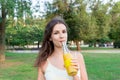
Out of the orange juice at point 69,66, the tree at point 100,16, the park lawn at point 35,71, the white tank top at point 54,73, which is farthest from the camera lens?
the tree at point 100,16

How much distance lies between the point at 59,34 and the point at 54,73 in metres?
0.25

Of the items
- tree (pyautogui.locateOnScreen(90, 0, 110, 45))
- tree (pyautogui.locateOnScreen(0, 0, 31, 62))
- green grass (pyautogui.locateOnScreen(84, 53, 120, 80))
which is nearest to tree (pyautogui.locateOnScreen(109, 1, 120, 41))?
tree (pyautogui.locateOnScreen(90, 0, 110, 45))

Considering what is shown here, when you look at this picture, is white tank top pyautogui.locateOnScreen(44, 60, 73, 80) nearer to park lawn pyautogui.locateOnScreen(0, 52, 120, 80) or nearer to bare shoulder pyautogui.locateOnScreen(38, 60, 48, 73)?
bare shoulder pyautogui.locateOnScreen(38, 60, 48, 73)

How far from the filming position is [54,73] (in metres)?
1.76

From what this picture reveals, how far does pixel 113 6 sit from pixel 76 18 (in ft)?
29.6

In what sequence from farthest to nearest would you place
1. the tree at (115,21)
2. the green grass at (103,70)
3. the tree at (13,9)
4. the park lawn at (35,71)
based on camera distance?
the tree at (115,21) → the tree at (13,9) → the park lawn at (35,71) → the green grass at (103,70)

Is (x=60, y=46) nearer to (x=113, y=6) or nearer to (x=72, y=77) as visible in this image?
(x=72, y=77)

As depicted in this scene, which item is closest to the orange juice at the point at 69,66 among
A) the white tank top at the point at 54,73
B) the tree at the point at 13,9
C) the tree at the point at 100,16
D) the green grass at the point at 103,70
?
the white tank top at the point at 54,73

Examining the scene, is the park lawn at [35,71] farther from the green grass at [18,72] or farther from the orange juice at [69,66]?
the orange juice at [69,66]

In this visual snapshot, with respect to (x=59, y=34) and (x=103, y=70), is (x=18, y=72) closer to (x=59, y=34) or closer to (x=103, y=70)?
(x=103, y=70)

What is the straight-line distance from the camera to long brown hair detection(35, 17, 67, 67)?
186 cm

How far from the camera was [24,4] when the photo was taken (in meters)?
15.2

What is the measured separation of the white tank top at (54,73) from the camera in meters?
1.69

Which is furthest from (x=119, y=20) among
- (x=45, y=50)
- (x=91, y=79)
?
(x=45, y=50)
